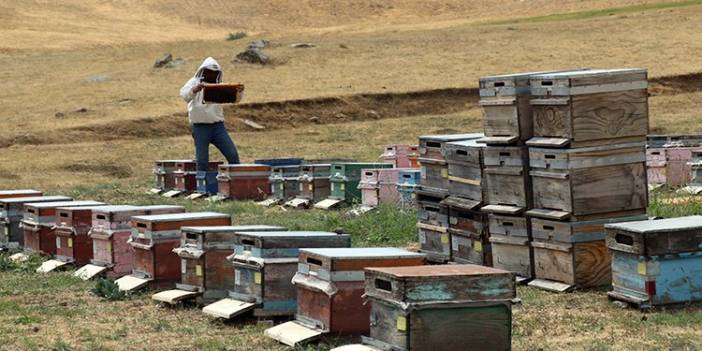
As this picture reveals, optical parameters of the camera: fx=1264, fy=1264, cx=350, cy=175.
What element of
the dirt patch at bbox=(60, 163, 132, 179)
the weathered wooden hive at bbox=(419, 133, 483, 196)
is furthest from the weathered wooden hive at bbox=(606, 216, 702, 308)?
the dirt patch at bbox=(60, 163, 132, 179)

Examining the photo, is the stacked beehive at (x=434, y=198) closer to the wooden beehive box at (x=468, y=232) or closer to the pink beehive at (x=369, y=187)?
the wooden beehive box at (x=468, y=232)

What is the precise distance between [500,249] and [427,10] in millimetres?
84384

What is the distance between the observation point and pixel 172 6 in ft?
316

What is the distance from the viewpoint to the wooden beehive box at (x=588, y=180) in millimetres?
12570

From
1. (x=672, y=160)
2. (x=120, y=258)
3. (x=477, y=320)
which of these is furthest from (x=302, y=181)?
(x=477, y=320)

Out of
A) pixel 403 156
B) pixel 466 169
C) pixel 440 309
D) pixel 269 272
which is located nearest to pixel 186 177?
pixel 403 156

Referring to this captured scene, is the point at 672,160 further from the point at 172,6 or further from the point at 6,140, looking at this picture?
the point at 172,6

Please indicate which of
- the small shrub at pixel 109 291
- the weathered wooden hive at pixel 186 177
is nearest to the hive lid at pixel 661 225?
the small shrub at pixel 109 291

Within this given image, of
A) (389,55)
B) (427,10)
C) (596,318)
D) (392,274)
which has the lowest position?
(596,318)

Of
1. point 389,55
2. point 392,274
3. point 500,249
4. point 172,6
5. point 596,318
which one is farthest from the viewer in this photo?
point 172,6

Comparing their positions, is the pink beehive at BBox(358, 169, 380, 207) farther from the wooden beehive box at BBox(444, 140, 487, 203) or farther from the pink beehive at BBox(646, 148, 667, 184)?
the wooden beehive box at BBox(444, 140, 487, 203)

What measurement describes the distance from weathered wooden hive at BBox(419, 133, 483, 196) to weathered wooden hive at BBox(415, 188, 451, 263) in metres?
0.13

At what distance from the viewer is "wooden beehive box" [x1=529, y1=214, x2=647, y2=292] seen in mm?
12602

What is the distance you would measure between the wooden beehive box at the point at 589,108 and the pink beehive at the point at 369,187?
23.7ft
